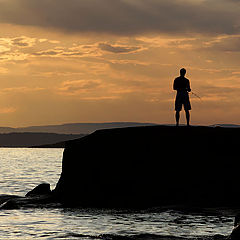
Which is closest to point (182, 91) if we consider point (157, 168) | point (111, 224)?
point (157, 168)

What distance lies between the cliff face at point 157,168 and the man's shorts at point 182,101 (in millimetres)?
992

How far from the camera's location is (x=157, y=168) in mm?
28641

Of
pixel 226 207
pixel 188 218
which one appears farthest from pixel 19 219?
pixel 226 207

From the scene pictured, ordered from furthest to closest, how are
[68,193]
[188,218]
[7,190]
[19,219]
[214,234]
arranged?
[7,190] < [68,193] < [19,219] < [188,218] < [214,234]

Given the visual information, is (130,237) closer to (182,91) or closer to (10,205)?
(182,91)

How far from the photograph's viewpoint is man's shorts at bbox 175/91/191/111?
2883cm

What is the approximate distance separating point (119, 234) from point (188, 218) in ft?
12.7

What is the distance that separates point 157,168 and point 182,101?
3.19 metres

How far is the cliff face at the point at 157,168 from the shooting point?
92.0ft

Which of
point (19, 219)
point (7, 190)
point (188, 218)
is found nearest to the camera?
point (188, 218)

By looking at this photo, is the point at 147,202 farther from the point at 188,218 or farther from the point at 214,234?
Result: the point at 214,234

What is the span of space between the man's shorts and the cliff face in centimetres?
99

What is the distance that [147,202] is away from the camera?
2839cm

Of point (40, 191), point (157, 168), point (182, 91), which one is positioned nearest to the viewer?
point (157, 168)
